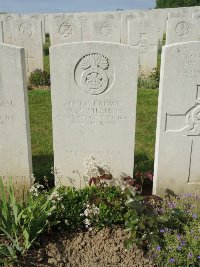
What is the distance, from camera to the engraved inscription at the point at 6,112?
12.7 feet

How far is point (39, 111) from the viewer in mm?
7723

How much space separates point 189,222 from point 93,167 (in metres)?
1.29

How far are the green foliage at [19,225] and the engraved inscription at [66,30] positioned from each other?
349 inches

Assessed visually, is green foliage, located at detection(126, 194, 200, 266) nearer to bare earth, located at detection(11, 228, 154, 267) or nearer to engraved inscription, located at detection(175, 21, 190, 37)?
bare earth, located at detection(11, 228, 154, 267)

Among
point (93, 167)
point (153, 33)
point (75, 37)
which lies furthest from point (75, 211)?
point (75, 37)

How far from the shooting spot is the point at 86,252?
10.7 ft

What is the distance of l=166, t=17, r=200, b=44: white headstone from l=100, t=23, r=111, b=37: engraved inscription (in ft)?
6.65

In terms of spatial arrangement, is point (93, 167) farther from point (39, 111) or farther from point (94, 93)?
point (39, 111)

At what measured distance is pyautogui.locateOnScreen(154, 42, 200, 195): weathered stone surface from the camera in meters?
3.70

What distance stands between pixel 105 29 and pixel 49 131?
19.9 feet

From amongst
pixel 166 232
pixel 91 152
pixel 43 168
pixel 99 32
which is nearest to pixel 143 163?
pixel 91 152

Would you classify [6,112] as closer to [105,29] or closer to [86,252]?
[86,252]

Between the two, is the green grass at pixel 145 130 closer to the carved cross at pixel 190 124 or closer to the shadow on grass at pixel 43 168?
the carved cross at pixel 190 124

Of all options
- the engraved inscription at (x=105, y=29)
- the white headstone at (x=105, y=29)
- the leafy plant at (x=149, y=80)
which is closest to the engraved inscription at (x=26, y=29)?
the white headstone at (x=105, y=29)
